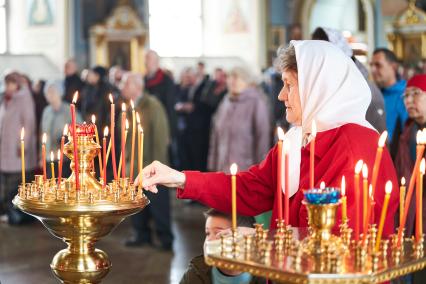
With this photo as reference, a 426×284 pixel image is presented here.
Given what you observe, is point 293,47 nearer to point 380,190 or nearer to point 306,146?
point 306,146

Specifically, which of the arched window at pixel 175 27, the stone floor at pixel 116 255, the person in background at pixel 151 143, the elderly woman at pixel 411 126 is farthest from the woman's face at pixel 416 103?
the arched window at pixel 175 27

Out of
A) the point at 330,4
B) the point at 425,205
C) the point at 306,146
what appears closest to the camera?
the point at 306,146

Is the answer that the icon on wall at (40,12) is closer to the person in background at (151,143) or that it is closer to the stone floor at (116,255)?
the stone floor at (116,255)

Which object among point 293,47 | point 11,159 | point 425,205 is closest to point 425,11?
point 11,159

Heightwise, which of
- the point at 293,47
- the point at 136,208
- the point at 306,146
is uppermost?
the point at 293,47

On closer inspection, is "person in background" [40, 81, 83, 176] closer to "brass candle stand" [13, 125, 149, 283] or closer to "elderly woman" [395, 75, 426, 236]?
"elderly woman" [395, 75, 426, 236]

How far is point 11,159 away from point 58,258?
6212 mm

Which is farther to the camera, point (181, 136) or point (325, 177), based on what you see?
point (181, 136)

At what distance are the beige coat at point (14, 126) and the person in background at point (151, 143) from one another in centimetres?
201

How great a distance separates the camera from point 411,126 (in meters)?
4.91

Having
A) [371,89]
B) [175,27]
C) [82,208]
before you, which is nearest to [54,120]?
[371,89]

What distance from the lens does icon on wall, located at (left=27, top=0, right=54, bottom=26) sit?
19094mm

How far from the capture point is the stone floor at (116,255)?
19.8 ft

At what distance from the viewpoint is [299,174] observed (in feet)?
8.83
